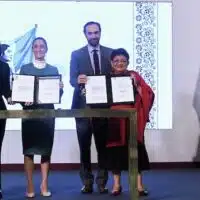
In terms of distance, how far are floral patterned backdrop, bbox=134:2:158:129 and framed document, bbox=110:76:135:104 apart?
1.99 meters

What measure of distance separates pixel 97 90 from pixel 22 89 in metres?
0.57

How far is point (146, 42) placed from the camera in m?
5.84

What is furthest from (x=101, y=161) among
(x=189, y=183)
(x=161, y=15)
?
(x=161, y=15)

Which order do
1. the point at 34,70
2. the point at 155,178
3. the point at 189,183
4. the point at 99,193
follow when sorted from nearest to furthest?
A: the point at 34,70 → the point at 99,193 → the point at 189,183 → the point at 155,178

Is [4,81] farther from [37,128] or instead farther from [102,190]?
[102,190]

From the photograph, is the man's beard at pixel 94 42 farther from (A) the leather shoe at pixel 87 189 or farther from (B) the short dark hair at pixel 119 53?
(A) the leather shoe at pixel 87 189

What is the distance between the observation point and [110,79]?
3828 millimetres

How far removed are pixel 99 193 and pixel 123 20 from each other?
7.43 ft

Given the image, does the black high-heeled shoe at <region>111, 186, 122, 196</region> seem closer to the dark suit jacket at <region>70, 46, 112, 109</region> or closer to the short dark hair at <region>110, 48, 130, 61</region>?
the dark suit jacket at <region>70, 46, 112, 109</region>

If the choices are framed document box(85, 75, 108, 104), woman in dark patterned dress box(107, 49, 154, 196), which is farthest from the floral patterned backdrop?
framed document box(85, 75, 108, 104)

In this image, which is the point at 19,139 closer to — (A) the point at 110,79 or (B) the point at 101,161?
(B) the point at 101,161

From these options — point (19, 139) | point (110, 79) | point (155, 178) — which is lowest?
point (155, 178)

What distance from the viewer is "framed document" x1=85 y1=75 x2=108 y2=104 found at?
3.82 metres

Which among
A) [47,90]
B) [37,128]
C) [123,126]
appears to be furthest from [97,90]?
[37,128]
